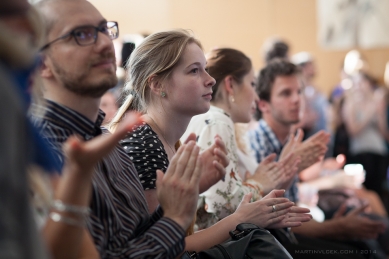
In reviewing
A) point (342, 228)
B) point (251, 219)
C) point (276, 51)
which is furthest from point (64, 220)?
point (276, 51)

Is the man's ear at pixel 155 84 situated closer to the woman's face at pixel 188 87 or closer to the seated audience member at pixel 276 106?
the woman's face at pixel 188 87

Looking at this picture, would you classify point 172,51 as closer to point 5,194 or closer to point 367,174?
point 5,194

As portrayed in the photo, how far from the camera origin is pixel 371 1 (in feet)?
23.9

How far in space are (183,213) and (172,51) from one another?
766 mm

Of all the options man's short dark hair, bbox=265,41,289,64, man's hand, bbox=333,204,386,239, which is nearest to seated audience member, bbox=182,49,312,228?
man's hand, bbox=333,204,386,239

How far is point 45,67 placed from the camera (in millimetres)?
1189

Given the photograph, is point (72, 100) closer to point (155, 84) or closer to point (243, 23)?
point (155, 84)

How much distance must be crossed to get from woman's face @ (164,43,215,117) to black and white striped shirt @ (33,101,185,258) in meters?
0.53

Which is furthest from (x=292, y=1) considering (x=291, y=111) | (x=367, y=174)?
(x=291, y=111)

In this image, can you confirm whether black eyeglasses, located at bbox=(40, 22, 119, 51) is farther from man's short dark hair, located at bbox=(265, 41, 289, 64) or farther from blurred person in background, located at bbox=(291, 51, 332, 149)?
man's short dark hair, located at bbox=(265, 41, 289, 64)

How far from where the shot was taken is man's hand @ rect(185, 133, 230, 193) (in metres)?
1.71

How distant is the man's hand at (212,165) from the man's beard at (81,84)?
597mm

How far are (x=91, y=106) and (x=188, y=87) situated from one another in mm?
633

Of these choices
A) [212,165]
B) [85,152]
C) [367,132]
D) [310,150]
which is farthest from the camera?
[367,132]
